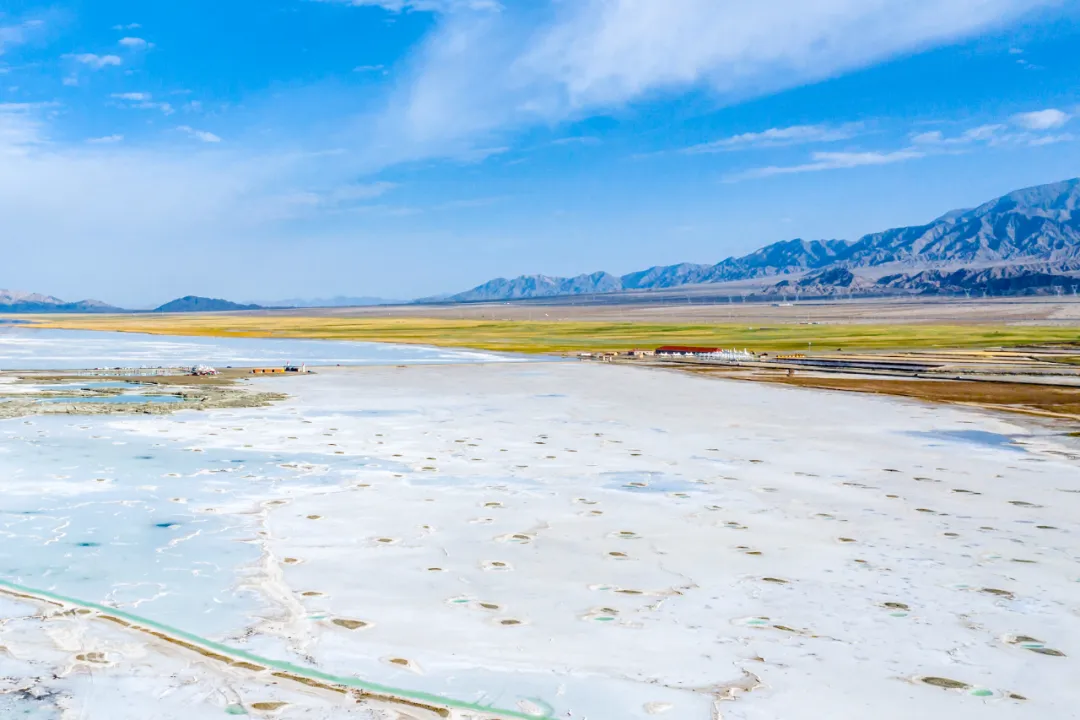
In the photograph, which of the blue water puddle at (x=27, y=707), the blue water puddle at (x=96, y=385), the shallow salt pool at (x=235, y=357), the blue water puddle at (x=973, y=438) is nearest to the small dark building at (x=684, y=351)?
the shallow salt pool at (x=235, y=357)

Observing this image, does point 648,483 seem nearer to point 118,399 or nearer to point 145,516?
point 145,516

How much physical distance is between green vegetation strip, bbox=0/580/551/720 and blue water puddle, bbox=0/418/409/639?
0.48 ft

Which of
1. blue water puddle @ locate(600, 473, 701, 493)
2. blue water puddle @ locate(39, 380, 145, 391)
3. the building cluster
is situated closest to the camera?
blue water puddle @ locate(600, 473, 701, 493)

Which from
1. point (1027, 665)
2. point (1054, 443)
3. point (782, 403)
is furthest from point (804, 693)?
point (782, 403)

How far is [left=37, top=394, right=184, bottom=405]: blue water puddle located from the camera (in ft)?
80.8

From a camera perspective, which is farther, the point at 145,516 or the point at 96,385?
the point at 96,385

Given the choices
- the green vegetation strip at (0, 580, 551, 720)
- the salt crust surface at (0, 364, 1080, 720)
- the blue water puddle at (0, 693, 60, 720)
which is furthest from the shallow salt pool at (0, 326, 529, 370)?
the blue water puddle at (0, 693, 60, 720)

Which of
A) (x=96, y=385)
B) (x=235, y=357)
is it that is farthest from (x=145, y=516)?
(x=235, y=357)

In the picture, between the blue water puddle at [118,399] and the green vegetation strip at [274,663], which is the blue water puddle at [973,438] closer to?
the green vegetation strip at [274,663]

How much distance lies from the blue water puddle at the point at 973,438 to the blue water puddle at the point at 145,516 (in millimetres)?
11972

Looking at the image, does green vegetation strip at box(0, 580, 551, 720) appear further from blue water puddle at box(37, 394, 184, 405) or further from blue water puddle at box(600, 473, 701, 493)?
blue water puddle at box(37, 394, 184, 405)

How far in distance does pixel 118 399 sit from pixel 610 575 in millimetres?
21250

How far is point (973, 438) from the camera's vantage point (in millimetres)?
19078

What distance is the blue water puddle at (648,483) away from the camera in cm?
1373
